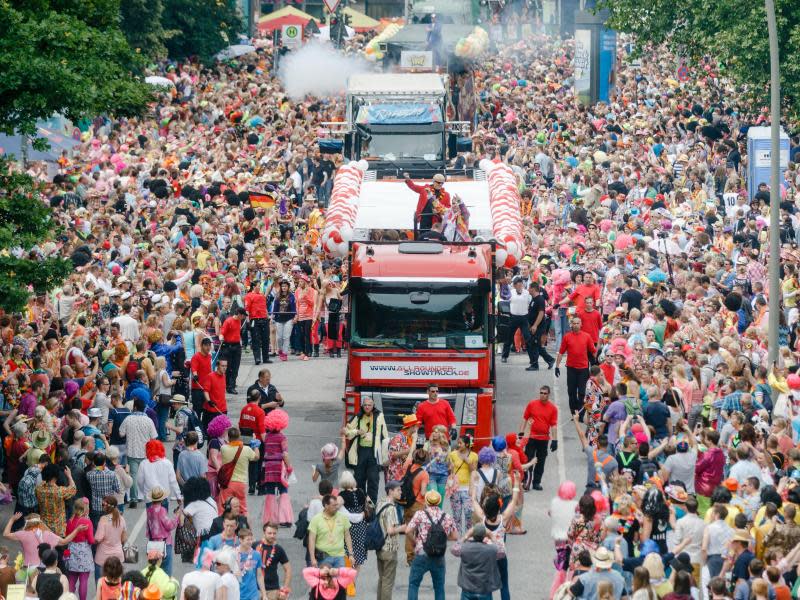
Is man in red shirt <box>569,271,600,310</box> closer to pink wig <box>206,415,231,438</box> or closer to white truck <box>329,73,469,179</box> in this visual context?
white truck <box>329,73,469,179</box>

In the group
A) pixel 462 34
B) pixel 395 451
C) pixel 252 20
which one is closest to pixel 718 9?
pixel 462 34

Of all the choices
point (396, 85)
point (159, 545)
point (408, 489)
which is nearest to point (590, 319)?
point (408, 489)

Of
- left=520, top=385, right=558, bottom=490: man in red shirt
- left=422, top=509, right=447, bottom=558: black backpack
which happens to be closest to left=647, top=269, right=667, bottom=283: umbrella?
left=520, top=385, right=558, bottom=490: man in red shirt

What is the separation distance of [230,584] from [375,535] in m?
2.14

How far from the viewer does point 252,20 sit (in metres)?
83.5

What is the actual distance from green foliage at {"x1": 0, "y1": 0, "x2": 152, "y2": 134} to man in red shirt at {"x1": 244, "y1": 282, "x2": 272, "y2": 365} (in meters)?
6.68

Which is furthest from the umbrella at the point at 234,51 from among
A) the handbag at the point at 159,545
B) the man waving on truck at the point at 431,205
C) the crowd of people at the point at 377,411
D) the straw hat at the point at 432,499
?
the straw hat at the point at 432,499

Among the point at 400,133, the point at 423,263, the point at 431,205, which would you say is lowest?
the point at 423,263

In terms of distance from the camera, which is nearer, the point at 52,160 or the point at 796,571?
the point at 796,571

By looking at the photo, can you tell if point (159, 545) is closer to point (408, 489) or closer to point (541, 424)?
point (408, 489)

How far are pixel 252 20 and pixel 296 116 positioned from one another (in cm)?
3574

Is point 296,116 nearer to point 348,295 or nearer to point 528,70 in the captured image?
point 528,70

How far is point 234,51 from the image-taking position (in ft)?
224

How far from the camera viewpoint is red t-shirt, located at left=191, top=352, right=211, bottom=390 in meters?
23.8
